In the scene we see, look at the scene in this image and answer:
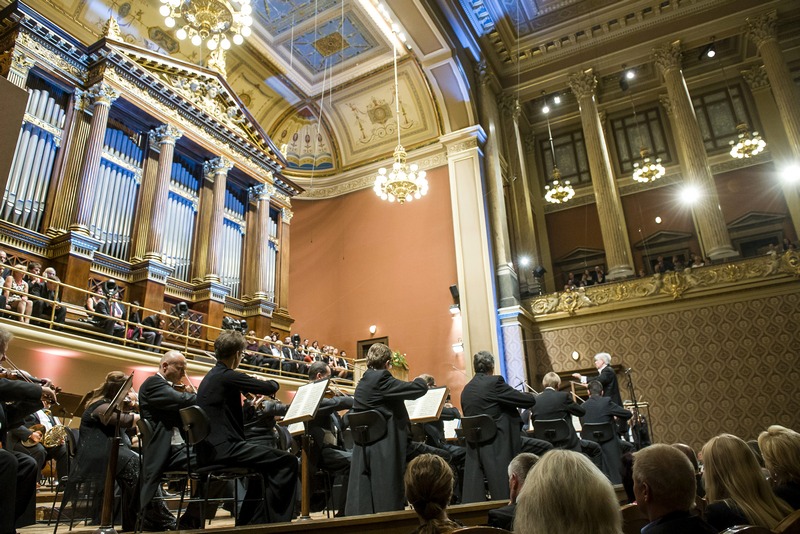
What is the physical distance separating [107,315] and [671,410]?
9935mm

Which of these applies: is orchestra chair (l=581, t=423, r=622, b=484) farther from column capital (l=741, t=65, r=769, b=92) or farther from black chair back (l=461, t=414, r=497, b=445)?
column capital (l=741, t=65, r=769, b=92)

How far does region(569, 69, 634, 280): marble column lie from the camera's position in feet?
39.9

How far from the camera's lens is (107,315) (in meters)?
7.91

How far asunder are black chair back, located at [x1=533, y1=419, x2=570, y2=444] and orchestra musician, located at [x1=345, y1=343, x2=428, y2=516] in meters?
1.89

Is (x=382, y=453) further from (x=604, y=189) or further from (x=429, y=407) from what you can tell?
(x=604, y=189)

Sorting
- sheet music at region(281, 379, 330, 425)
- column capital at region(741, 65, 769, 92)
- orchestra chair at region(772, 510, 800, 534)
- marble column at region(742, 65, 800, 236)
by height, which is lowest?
orchestra chair at region(772, 510, 800, 534)

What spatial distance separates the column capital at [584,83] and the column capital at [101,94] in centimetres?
999

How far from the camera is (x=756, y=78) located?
14375mm

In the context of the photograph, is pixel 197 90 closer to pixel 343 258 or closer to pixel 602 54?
pixel 343 258

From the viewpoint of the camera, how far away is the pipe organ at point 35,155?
8.61 m

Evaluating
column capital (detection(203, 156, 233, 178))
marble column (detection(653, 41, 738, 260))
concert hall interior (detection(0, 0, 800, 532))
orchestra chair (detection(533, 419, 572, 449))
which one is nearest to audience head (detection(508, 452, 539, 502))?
orchestra chair (detection(533, 419, 572, 449))

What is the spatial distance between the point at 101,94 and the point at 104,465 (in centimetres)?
781

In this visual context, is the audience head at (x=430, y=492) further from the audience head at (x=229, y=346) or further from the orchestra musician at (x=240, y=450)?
the audience head at (x=229, y=346)

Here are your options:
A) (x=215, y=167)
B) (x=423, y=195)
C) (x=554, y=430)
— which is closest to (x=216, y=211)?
(x=215, y=167)
